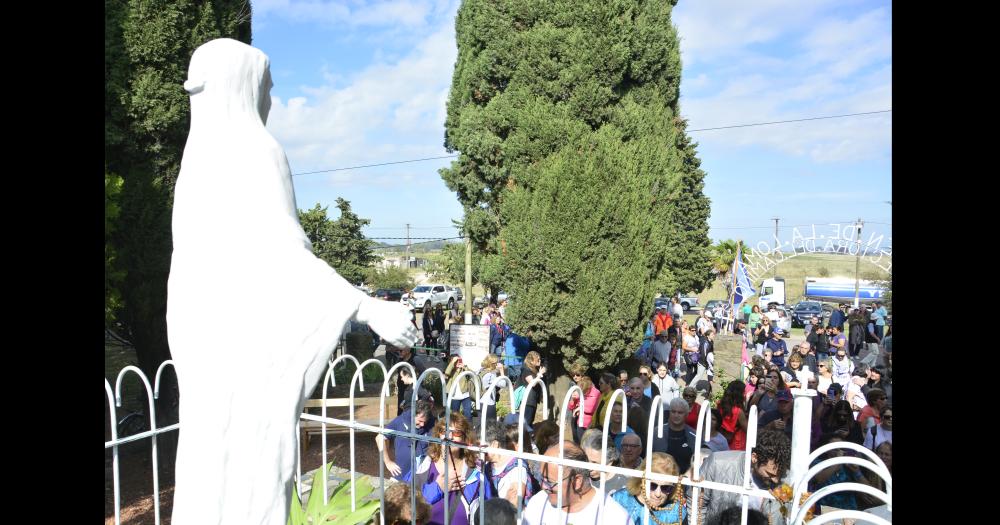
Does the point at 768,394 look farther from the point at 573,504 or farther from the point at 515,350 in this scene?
the point at 515,350

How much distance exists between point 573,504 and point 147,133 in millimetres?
7140

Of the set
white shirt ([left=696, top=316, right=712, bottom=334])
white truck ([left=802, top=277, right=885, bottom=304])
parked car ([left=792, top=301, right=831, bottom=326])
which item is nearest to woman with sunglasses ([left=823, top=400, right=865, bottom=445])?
white shirt ([left=696, top=316, right=712, bottom=334])

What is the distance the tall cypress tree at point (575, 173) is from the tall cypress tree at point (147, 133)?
4056 millimetres

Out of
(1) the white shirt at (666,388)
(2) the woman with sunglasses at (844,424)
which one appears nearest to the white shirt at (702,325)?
(1) the white shirt at (666,388)

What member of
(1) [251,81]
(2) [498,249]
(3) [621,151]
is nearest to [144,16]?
(2) [498,249]

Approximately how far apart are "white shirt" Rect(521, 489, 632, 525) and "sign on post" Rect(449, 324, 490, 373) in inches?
234

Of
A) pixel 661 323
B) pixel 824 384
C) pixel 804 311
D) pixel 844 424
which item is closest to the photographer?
pixel 844 424

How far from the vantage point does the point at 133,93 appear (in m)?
7.57

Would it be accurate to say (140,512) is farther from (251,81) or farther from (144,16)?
(251,81)

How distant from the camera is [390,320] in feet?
6.39

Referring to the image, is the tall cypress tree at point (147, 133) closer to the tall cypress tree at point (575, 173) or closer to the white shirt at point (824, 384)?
the tall cypress tree at point (575, 173)

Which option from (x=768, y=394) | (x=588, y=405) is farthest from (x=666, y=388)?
(x=588, y=405)

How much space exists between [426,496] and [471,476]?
14.9 inches

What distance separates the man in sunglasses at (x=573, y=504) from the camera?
331cm
